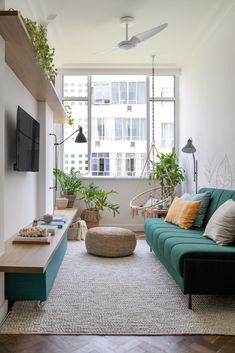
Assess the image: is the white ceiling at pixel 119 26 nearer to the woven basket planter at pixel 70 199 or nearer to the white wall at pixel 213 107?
the white wall at pixel 213 107

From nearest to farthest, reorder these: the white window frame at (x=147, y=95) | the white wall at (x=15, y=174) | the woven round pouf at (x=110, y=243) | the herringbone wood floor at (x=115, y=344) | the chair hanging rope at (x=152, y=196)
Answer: the herringbone wood floor at (x=115, y=344) → the white wall at (x=15, y=174) → the woven round pouf at (x=110, y=243) → the chair hanging rope at (x=152, y=196) → the white window frame at (x=147, y=95)

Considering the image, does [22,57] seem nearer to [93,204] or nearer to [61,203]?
[61,203]

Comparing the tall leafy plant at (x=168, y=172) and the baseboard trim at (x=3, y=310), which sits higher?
the tall leafy plant at (x=168, y=172)

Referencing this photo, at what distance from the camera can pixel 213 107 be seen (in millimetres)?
4543

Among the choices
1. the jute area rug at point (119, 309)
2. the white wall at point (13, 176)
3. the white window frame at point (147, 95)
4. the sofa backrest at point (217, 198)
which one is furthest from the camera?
the white window frame at point (147, 95)

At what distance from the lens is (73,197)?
5.80 metres

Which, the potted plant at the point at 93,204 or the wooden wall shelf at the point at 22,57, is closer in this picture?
the wooden wall shelf at the point at 22,57

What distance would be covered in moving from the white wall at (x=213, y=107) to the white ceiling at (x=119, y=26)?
0.73ft

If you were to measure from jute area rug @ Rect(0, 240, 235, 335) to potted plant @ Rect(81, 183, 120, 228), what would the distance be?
211cm

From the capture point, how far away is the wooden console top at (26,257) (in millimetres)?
2246

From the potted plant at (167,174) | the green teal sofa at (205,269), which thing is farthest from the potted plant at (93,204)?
the green teal sofa at (205,269)

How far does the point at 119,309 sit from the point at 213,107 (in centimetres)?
299

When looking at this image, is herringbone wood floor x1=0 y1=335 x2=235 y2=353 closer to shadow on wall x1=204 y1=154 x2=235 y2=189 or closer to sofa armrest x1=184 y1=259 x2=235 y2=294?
sofa armrest x1=184 y1=259 x2=235 y2=294

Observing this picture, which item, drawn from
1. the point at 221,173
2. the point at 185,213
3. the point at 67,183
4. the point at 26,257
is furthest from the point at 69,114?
the point at 26,257
